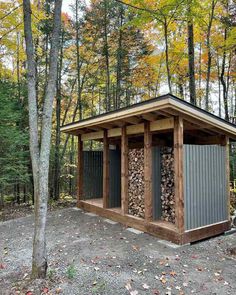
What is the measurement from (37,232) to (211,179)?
3809 mm

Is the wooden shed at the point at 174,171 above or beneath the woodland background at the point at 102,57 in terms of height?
beneath

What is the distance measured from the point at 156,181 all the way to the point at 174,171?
2.64 ft

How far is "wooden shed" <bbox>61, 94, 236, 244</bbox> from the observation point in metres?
4.69

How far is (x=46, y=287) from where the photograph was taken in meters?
3.03

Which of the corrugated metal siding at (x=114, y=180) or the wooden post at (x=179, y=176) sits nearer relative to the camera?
the wooden post at (x=179, y=176)

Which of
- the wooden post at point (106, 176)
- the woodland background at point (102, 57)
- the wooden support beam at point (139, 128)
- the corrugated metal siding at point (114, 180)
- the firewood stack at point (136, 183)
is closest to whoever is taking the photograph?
the wooden support beam at point (139, 128)

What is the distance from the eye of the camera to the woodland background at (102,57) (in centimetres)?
831

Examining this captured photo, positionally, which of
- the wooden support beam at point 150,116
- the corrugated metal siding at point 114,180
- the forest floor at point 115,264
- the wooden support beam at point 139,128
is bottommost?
the forest floor at point 115,264

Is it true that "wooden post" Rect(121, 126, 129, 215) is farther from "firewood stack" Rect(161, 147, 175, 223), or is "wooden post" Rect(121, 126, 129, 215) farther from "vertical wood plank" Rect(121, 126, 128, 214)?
"firewood stack" Rect(161, 147, 175, 223)

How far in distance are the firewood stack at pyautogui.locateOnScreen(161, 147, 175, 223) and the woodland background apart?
3.06 m

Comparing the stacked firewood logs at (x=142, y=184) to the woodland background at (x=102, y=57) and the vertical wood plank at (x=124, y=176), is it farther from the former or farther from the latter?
the woodland background at (x=102, y=57)

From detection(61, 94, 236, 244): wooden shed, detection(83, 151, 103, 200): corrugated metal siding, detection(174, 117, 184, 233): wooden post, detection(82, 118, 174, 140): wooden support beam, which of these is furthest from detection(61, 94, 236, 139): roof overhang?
detection(83, 151, 103, 200): corrugated metal siding

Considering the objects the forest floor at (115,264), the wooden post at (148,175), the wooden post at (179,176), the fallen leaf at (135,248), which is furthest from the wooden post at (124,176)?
the wooden post at (179,176)

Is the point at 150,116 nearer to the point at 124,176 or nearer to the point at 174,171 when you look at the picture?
the point at 174,171
